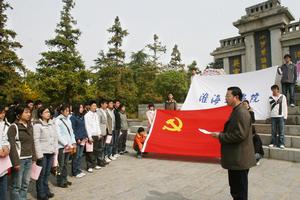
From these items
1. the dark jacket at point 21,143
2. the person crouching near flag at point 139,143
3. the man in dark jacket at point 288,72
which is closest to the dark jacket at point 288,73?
the man in dark jacket at point 288,72

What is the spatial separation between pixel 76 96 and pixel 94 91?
5.62ft

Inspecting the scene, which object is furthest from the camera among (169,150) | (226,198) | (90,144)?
(169,150)

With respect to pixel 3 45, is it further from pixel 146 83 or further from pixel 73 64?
pixel 146 83

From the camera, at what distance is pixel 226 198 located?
15.2 feet

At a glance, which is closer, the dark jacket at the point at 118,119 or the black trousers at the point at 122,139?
the dark jacket at the point at 118,119

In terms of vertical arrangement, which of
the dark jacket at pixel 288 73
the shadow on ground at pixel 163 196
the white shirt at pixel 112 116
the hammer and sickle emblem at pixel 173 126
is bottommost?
the shadow on ground at pixel 163 196

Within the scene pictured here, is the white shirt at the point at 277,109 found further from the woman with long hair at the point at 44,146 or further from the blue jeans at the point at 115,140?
the woman with long hair at the point at 44,146

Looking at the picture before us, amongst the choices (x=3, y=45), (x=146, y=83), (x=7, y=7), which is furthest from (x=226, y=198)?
(x=146, y=83)

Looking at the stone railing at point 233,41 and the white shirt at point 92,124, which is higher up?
the stone railing at point 233,41

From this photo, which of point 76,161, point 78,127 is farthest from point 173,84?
point 76,161

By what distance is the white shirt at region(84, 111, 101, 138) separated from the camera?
6.65 metres

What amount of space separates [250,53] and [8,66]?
56.4 feet

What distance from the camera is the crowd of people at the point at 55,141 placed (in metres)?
4.07

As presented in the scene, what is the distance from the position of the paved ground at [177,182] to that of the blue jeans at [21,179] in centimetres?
85
